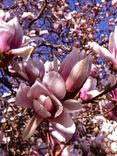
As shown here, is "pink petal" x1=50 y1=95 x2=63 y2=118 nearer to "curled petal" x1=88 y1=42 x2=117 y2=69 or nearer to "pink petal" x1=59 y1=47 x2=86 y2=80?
"pink petal" x1=59 y1=47 x2=86 y2=80

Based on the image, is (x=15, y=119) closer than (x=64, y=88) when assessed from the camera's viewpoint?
No

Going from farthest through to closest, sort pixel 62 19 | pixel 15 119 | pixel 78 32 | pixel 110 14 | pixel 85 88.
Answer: pixel 110 14 < pixel 62 19 < pixel 78 32 < pixel 15 119 < pixel 85 88

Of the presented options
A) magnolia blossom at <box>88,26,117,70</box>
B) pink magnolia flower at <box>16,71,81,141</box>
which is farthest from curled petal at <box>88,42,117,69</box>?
pink magnolia flower at <box>16,71,81,141</box>

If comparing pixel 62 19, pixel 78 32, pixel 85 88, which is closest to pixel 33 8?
pixel 62 19

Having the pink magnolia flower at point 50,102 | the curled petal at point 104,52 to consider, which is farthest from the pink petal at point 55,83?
the curled petal at point 104,52

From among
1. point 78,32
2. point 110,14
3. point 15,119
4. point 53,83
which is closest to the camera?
point 53,83

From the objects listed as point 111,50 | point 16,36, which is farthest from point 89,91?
point 16,36

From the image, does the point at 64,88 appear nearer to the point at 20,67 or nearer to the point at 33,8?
the point at 20,67

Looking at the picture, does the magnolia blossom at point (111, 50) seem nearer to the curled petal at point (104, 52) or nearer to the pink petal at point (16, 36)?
the curled petal at point (104, 52)
